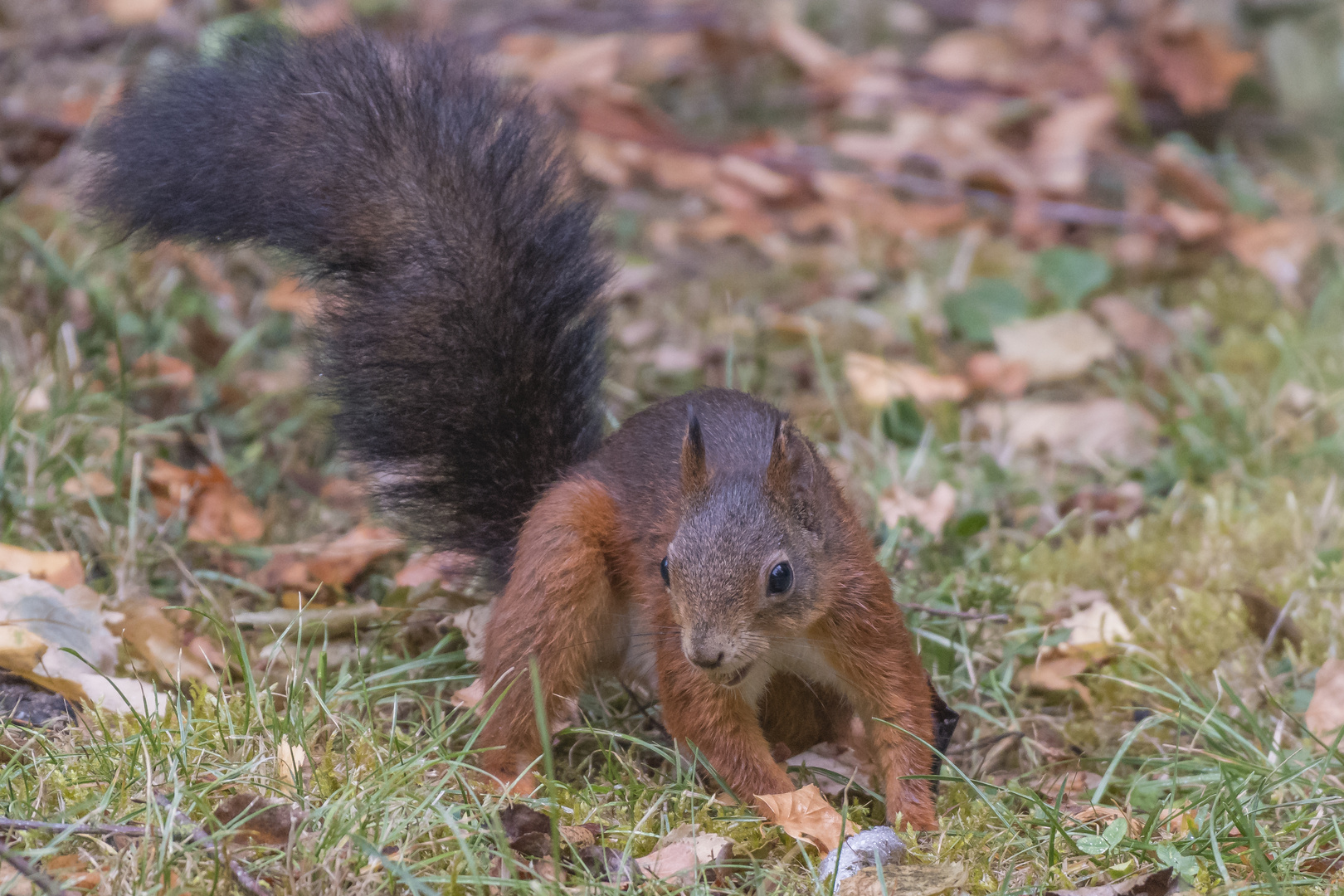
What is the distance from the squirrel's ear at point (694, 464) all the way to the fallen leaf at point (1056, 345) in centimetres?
208

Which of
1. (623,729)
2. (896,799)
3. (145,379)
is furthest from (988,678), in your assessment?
(145,379)

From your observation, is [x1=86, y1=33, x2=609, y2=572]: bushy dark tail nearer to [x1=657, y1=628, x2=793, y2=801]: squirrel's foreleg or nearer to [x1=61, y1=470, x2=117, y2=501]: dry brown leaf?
[x1=657, y1=628, x2=793, y2=801]: squirrel's foreleg

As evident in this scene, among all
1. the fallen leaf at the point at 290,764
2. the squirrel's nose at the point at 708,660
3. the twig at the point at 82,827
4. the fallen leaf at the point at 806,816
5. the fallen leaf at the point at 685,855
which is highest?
the squirrel's nose at the point at 708,660

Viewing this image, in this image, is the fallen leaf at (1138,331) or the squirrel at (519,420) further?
the fallen leaf at (1138,331)

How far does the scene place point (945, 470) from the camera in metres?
3.50

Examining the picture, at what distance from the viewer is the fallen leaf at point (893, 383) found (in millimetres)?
3738

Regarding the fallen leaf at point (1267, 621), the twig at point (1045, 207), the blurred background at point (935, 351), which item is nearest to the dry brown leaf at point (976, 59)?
the blurred background at point (935, 351)

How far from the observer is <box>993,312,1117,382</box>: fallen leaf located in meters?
4.02

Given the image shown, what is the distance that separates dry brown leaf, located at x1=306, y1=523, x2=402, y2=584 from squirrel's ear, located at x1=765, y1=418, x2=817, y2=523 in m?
1.16

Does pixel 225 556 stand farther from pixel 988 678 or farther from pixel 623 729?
pixel 988 678

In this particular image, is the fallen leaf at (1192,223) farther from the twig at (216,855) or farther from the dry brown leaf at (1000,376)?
the twig at (216,855)

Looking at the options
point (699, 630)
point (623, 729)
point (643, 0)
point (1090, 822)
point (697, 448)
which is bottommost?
point (623, 729)

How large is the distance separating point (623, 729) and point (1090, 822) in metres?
1.00

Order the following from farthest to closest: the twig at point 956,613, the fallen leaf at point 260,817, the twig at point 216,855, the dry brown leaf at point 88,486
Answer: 1. the dry brown leaf at point 88,486
2. the twig at point 956,613
3. the fallen leaf at point 260,817
4. the twig at point 216,855
